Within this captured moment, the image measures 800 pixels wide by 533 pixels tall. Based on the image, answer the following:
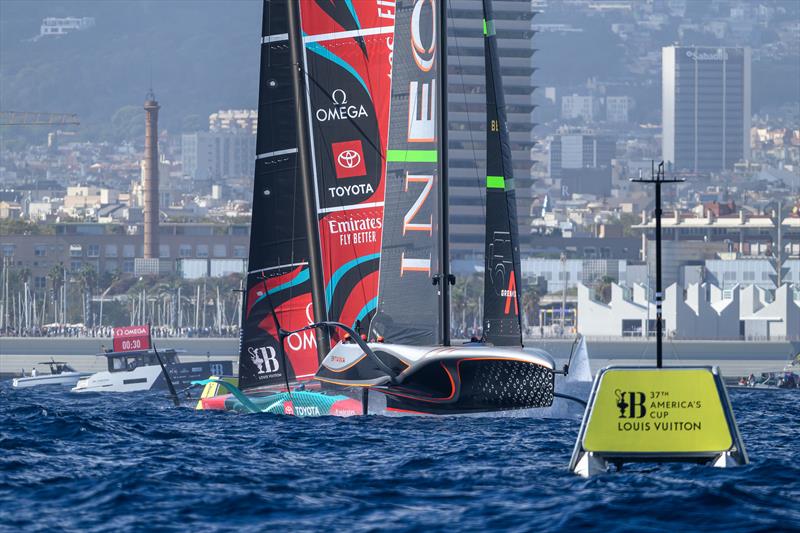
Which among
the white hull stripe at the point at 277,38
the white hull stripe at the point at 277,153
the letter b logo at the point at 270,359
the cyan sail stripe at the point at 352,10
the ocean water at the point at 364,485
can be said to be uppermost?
the cyan sail stripe at the point at 352,10

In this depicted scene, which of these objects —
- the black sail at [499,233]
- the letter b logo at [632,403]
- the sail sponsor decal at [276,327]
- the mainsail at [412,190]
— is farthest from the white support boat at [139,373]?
the letter b logo at [632,403]

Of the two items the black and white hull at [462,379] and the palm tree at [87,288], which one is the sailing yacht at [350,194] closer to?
the black and white hull at [462,379]

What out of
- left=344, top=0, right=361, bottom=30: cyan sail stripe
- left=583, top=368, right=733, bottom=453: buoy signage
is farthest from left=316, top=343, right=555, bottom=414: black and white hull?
left=583, top=368, right=733, bottom=453: buoy signage

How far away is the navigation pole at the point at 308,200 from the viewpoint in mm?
42881

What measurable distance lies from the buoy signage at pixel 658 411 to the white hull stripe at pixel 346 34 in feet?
65.4

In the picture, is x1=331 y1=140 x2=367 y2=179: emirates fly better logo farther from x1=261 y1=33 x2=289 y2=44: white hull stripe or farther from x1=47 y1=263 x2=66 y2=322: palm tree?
x1=47 y1=263 x2=66 y2=322: palm tree

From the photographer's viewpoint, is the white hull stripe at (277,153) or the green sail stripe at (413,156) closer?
the green sail stripe at (413,156)

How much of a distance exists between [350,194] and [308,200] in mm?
1066

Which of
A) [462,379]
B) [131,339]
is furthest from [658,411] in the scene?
[131,339]

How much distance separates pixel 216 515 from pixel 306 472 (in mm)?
4397

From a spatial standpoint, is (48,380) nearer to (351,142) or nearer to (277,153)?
(277,153)

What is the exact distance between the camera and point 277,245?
142ft

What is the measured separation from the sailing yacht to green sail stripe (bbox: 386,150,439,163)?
31mm

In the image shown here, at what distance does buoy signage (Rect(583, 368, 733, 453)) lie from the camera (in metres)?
24.2
